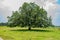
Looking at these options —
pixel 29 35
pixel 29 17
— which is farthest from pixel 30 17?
pixel 29 35

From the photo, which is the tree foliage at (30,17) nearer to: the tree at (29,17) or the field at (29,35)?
the tree at (29,17)

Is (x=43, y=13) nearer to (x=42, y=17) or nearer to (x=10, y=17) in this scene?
(x=42, y=17)

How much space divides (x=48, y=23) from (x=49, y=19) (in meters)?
2.32

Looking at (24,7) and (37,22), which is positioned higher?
(24,7)

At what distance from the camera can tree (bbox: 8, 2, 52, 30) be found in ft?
252

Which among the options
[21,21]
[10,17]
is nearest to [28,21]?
[21,21]

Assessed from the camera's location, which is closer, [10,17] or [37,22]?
[37,22]

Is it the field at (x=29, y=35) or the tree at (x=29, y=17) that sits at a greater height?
the tree at (x=29, y=17)

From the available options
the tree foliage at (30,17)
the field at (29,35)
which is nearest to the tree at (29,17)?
the tree foliage at (30,17)

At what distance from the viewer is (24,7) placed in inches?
3147

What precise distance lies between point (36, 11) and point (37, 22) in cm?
482

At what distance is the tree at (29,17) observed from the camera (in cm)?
7688

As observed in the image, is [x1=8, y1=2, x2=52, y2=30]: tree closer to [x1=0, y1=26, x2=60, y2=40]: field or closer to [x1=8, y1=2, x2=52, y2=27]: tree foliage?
[x1=8, y1=2, x2=52, y2=27]: tree foliage

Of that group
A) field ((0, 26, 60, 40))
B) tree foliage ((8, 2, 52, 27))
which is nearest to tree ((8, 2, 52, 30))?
tree foliage ((8, 2, 52, 27))
